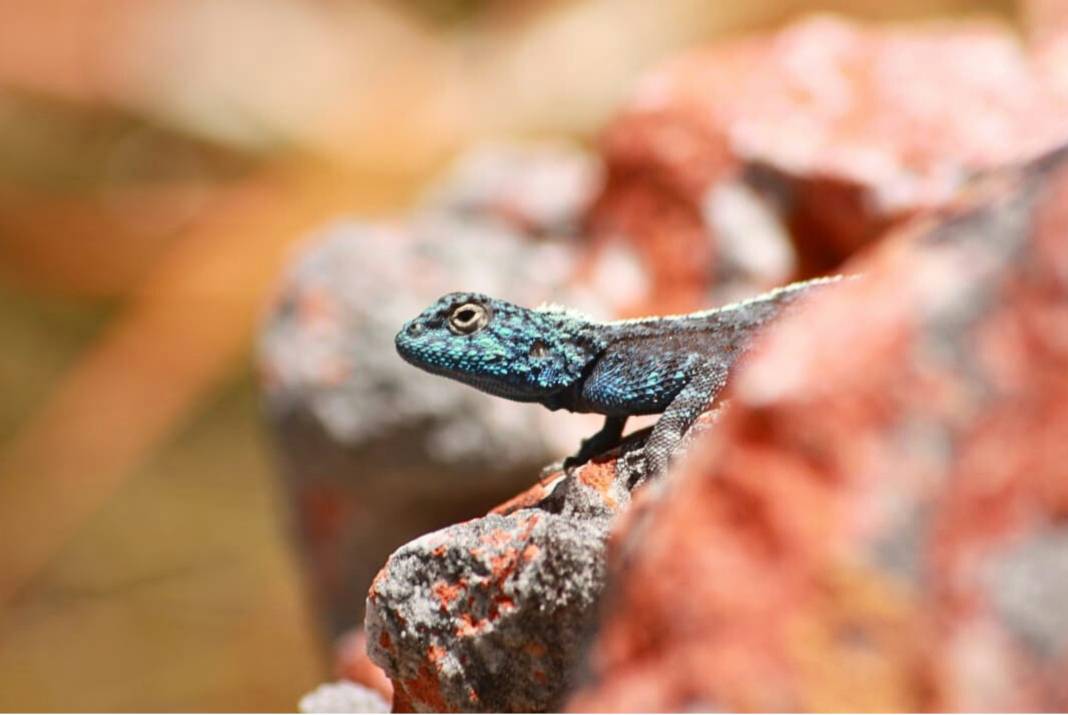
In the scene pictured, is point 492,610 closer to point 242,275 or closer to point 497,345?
point 497,345

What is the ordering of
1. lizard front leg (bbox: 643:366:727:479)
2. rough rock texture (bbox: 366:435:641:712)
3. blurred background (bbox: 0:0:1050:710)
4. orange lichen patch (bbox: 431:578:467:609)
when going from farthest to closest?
blurred background (bbox: 0:0:1050:710) → lizard front leg (bbox: 643:366:727:479) → orange lichen patch (bbox: 431:578:467:609) → rough rock texture (bbox: 366:435:641:712)

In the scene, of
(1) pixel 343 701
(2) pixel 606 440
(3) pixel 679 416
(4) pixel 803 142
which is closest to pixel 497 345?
(2) pixel 606 440

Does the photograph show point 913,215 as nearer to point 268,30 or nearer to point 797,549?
point 797,549

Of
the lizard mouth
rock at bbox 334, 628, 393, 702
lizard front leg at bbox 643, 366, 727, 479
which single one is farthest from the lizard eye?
rock at bbox 334, 628, 393, 702

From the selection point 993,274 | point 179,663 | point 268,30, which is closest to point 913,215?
point 993,274

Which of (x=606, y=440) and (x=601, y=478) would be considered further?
(x=606, y=440)

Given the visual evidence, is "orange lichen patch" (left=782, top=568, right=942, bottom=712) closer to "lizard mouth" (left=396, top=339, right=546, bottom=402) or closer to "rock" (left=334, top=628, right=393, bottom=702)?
"rock" (left=334, top=628, right=393, bottom=702)
